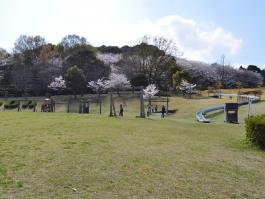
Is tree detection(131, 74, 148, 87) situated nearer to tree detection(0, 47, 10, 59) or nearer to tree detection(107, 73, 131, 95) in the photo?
tree detection(107, 73, 131, 95)

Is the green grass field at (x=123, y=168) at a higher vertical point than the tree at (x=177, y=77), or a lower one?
lower

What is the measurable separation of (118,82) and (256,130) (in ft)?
169

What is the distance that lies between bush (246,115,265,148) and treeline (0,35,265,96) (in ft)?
157

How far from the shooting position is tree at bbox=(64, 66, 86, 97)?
59438 mm

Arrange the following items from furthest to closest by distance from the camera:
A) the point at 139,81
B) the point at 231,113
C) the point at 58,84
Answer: the point at 139,81
the point at 58,84
the point at 231,113

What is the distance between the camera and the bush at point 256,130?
12.8 meters

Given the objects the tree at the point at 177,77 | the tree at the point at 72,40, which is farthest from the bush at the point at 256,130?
the tree at the point at 72,40

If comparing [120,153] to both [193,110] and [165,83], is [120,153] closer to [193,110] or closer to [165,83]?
[193,110]

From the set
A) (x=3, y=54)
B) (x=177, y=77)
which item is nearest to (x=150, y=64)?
(x=177, y=77)

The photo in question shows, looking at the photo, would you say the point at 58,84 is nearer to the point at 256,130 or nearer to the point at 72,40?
the point at 72,40

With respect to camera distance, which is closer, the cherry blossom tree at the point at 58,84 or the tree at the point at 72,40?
the cherry blossom tree at the point at 58,84

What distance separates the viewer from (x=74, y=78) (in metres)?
60.1

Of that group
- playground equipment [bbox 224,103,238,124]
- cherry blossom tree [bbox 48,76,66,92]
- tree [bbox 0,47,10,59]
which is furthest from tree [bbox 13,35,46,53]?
playground equipment [bbox 224,103,238,124]

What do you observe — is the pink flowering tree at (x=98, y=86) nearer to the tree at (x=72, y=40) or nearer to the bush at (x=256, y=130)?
the tree at (x=72, y=40)
